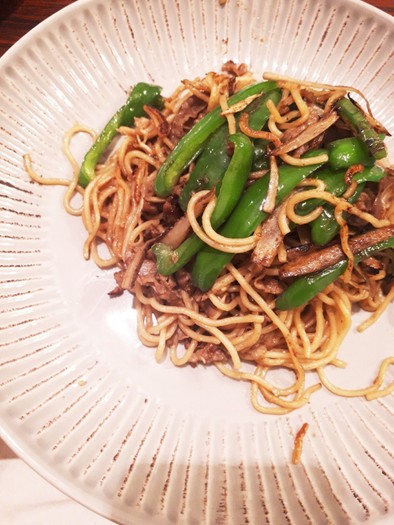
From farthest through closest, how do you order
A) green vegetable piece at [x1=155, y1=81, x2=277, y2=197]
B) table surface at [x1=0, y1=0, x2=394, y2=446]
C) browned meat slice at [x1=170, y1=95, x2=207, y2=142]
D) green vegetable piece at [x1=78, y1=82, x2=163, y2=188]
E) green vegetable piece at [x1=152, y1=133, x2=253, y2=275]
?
table surface at [x1=0, y1=0, x2=394, y2=446] < green vegetable piece at [x1=78, y1=82, x2=163, y2=188] < browned meat slice at [x1=170, y1=95, x2=207, y2=142] < green vegetable piece at [x1=155, y1=81, x2=277, y2=197] < green vegetable piece at [x1=152, y1=133, x2=253, y2=275]

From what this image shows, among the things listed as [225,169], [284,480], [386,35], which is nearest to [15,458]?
[284,480]

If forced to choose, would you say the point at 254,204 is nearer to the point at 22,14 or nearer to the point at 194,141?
the point at 194,141

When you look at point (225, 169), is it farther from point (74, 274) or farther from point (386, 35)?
point (386, 35)

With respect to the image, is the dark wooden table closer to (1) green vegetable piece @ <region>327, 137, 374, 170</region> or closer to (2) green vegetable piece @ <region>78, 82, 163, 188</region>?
(2) green vegetable piece @ <region>78, 82, 163, 188</region>

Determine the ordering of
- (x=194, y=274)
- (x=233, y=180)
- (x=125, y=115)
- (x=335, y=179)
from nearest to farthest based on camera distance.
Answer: (x=233, y=180) → (x=335, y=179) → (x=194, y=274) → (x=125, y=115)

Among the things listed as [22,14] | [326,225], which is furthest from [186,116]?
[22,14]

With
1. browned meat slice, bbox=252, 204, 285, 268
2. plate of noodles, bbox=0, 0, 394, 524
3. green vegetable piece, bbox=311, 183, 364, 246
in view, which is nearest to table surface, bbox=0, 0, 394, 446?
plate of noodles, bbox=0, 0, 394, 524
